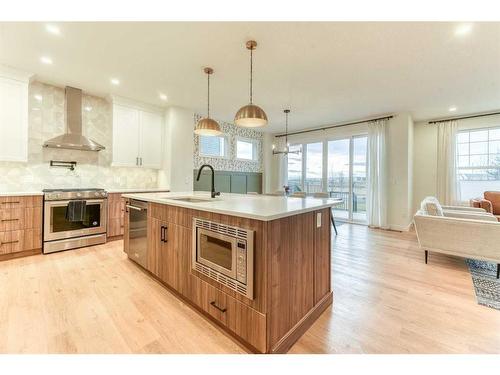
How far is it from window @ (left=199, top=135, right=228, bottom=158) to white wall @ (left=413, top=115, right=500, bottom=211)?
4.99 m

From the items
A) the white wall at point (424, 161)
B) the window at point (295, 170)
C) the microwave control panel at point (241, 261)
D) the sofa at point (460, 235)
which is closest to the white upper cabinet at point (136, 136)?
the microwave control panel at point (241, 261)

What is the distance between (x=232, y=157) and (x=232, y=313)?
17.1 feet

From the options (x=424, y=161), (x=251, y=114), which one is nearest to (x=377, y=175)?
(x=424, y=161)

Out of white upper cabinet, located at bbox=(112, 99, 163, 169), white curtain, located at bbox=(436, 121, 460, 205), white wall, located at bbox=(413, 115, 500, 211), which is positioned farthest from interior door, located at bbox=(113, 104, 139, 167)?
white curtain, located at bbox=(436, 121, 460, 205)

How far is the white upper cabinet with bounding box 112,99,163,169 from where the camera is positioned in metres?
4.26

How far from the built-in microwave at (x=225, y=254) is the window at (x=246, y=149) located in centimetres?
505

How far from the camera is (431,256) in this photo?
3303 millimetres

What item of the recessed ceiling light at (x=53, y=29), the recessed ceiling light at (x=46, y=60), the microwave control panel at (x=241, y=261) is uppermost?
the recessed ceiling light at (x=46, y=60)

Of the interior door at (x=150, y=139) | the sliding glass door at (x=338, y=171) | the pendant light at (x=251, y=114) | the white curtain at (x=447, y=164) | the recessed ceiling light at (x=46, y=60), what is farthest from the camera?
the sliding glass door at (x=338, y=171)

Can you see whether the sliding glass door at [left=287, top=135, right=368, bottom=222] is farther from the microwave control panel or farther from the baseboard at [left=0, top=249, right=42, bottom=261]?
the baseboard at [left=0, top=249, right=42, bottom=261]

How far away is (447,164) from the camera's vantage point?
529cm

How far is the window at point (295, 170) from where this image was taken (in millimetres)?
7133

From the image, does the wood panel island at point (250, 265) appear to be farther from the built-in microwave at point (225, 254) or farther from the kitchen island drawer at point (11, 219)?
the kitchen island drawer at point (11, 219)

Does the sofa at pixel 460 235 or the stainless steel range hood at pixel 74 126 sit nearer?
the sofa at pixel 460 235
